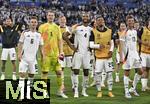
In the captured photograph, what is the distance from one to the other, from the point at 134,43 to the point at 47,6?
33186 mm

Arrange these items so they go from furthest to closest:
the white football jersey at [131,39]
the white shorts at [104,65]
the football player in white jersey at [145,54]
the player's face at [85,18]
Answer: the football player in white jersey at [145,54] < the white football jersey at [131,39] < the white shorts at [104,65] < the player's face at [85,18]

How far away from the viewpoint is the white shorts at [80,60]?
14.9 metres

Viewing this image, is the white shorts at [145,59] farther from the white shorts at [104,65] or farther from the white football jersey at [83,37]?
the white football jersey at [83,37]

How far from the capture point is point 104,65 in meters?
15.0

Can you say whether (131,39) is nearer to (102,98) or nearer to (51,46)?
(102,98)

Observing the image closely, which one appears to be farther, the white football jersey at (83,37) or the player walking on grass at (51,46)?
the white football jersey at (83,37)

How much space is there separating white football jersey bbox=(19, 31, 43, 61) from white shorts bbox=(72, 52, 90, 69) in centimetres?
142

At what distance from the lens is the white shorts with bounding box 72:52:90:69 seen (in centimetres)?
1486

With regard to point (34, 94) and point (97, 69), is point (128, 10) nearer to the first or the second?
point (97, 69)

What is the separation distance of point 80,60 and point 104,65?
76 centimetres

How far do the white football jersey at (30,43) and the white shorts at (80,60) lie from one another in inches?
55.9

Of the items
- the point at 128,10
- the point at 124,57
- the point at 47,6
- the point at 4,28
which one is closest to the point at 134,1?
the point at 128,10

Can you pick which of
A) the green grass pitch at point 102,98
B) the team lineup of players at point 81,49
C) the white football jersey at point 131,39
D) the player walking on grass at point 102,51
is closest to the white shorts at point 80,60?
the team lineup of players at point 81,49

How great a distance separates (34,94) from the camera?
38.1 feet
